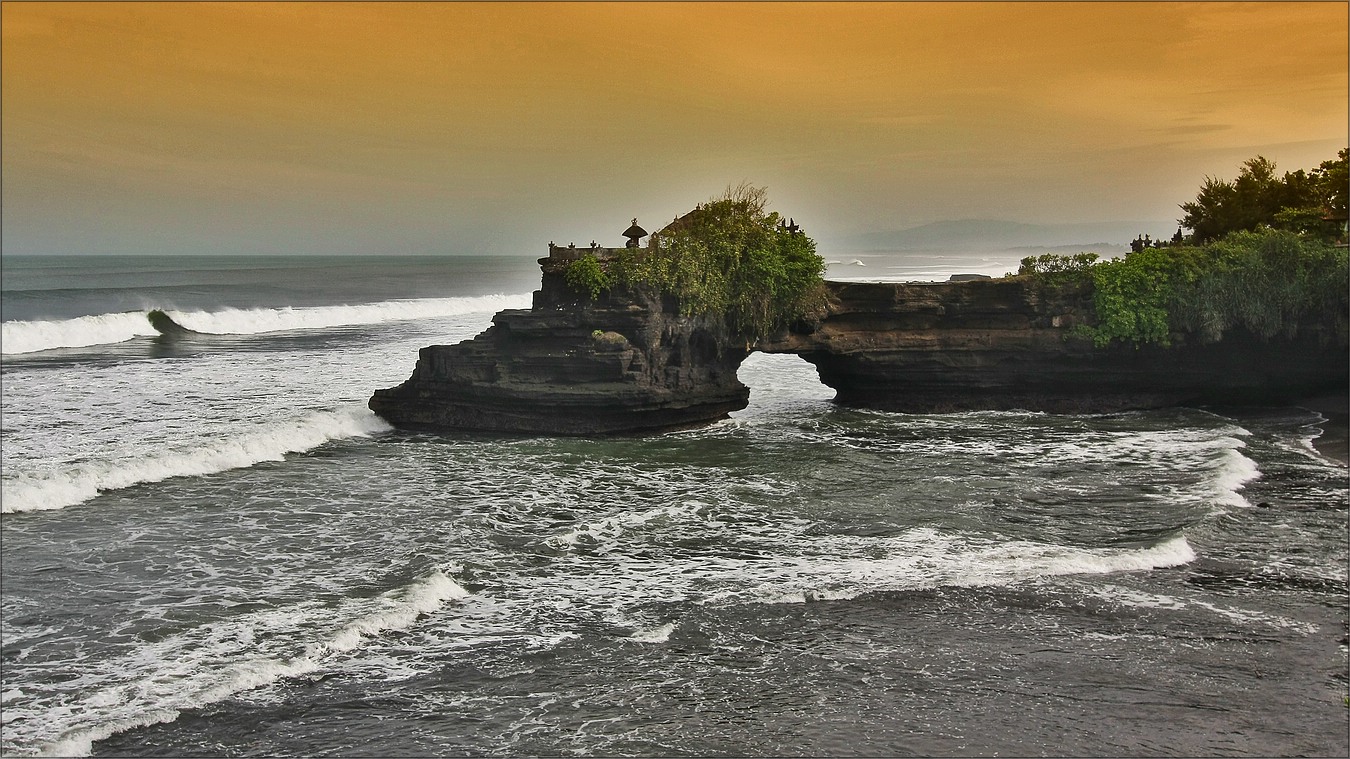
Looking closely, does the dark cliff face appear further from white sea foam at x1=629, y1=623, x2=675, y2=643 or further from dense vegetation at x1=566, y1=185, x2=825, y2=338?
white sea foam at x1=629, y1=623, x2=675, y2=643

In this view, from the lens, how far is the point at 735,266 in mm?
25625

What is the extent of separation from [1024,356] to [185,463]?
20.1m

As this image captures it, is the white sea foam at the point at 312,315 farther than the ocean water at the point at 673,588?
Yes

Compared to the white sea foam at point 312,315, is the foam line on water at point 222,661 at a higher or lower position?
lower

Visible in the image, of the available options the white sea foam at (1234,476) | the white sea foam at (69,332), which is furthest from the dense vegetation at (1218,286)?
the white sea foam at (69,332)

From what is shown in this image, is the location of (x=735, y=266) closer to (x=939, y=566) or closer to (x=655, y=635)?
(x=939, y=566)

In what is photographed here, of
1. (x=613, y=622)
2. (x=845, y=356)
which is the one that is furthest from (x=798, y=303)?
(x=613, y=622)

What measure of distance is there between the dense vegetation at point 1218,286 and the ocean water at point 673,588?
91.5 inches

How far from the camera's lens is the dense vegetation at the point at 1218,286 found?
25375 mm

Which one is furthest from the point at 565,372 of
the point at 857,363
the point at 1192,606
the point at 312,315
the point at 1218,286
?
the point at 312,315

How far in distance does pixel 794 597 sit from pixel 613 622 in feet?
8.00

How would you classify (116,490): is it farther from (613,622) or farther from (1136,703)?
(1136,703)

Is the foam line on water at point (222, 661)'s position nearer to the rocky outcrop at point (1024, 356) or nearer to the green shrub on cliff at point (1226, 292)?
the rocky outcrop at point (1024, 356)

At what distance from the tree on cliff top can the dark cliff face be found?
49 centimetres
